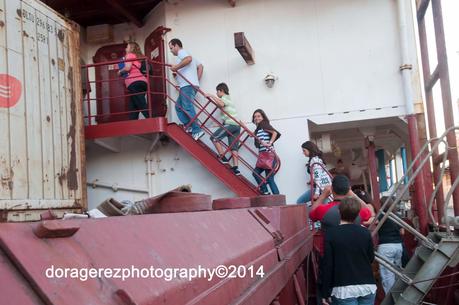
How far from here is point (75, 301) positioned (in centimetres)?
115

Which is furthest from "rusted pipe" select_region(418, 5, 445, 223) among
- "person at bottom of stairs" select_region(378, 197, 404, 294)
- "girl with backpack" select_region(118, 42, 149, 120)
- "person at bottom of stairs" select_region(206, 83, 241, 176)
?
"girl with backpack" select_region(118, 42, 149, 120)

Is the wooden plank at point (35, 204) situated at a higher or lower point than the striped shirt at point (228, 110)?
lower

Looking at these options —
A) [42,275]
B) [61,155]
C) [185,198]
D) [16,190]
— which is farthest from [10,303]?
[61,155]

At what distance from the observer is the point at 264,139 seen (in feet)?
25.3

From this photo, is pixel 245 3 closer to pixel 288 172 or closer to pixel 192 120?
pixel 192 120

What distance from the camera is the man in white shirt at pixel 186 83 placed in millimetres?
7969

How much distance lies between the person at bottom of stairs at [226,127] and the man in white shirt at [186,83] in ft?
1.05

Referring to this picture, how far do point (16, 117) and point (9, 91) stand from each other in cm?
30

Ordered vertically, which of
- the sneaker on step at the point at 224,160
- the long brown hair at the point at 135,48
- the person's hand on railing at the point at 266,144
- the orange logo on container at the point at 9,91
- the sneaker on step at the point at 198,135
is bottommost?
the sneaker on step at the point at 224,160

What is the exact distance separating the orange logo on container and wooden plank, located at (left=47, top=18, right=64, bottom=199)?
0.82 m

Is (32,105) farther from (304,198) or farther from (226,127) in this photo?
(304,198)

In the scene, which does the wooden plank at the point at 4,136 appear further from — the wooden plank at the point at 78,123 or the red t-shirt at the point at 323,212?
the red t-shirt at the point at 323,212

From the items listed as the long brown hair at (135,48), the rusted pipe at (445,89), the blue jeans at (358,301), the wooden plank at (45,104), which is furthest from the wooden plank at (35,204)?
the rusted pipe at (445,89)

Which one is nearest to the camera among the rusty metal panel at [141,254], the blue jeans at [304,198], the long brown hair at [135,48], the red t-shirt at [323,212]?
the rusty metal panel at [141,254]
